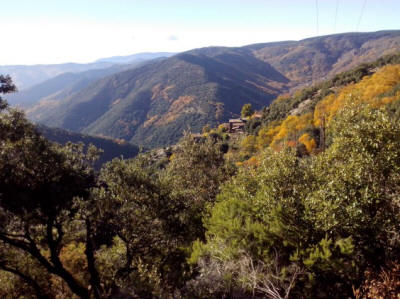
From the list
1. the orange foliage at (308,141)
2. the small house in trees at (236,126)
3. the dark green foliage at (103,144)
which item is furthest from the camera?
the dark green foliage at (103,144)

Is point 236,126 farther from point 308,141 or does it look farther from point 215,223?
point 215,223

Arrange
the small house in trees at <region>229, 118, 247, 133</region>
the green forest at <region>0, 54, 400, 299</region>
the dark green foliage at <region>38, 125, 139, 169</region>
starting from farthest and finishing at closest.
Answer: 1. the dark green foliage at <region>38, 125, 139, 169</region>
2. the small house in trees at <region>229, 118, 247, 133</region>
3. the green forest at <region>0, 54, 400, 299</region>

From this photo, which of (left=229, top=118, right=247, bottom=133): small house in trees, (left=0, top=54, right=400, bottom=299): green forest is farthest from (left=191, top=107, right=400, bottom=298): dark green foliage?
(left=229, top=118, right=247, bottom=133): small house in trees

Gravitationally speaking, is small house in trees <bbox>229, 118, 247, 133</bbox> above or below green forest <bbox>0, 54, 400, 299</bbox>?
below

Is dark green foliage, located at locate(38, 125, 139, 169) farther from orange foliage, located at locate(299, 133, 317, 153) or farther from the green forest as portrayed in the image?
the green forest

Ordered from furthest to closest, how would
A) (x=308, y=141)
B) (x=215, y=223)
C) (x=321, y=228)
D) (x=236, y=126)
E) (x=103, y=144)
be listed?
(x=103, y=144), (x=236, y=126), (x=308, y=141), (x=215, y=223), (x=321, y=228)

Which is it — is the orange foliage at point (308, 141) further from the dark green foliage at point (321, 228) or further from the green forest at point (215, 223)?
the dark green foliage at point (321, 228)

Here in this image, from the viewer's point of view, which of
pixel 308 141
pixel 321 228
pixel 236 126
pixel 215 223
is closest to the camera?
pixel 321 228

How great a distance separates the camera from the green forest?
9672mm

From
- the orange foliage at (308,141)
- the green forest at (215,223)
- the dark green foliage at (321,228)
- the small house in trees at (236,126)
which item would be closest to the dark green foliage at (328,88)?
the small house in trees at (236,126)

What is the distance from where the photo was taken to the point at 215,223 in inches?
556

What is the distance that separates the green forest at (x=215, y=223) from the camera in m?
9.67

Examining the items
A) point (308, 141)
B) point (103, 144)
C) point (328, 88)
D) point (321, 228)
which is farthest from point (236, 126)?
point (321, 228)

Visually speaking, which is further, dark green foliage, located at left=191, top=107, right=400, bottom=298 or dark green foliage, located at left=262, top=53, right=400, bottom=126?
dark green foliage, located at left=262, top=53, right=400, bottom=126
